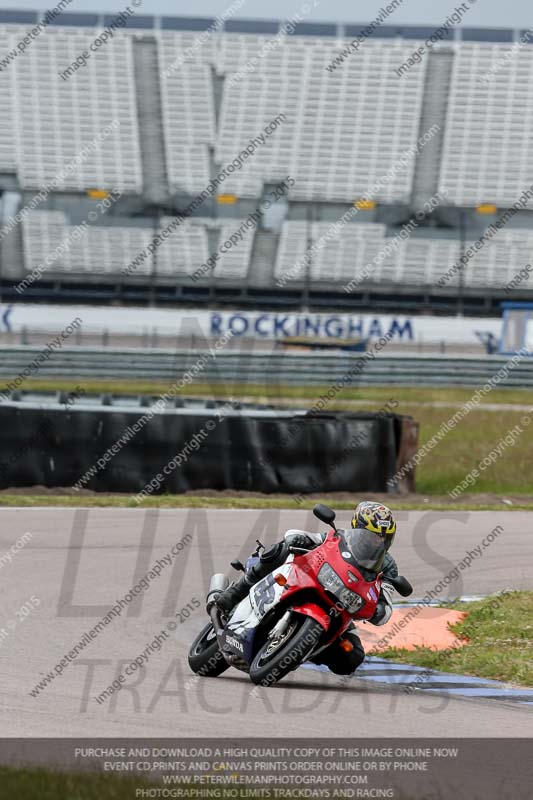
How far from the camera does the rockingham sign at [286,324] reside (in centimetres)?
3431

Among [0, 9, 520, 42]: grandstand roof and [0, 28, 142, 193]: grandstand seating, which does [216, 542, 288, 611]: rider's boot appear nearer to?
[0, 28, 142, 193]: grandstand seating

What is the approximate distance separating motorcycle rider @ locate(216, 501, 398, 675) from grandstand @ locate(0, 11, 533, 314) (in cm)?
3321

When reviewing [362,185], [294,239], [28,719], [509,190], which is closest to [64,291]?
[294,239]

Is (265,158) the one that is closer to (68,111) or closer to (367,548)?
(68,111)

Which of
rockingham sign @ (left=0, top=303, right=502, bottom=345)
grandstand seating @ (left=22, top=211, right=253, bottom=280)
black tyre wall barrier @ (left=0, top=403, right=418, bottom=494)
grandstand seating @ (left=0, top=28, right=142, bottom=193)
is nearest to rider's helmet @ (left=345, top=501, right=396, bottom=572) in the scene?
black tyre wall barrier @ (left=0, top=403, right=418, bottom=494)

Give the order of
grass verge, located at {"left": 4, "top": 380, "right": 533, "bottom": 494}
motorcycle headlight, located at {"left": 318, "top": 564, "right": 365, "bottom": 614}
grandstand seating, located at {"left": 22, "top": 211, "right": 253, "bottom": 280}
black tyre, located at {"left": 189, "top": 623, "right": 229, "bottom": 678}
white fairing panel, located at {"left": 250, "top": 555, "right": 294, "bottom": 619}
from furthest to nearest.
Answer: grandstand seating, located at {"left": 22, "top": 211, "right": 253, "bottom": 280} < grass verge, located at {"left": 4, "top": 380, "right": 533, "bottom": 494} < black tyre, located at {"left": 189, "top": 623, "right": 229, "bottom": 678} < white fairing panel, located at {"left": 250, "top": 555, "right": 294, "bottom": 619} < motorcycle headlight, located at {"left": 318, "top": 564, "right": 365, "bottom": 614}

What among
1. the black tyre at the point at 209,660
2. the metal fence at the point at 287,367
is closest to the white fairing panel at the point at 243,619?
the black tyre at the point at 209,660

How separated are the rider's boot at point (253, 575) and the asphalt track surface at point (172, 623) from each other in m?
0.46

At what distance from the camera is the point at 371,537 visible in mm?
6938

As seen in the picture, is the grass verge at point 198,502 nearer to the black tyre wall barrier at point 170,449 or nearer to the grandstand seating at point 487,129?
the black tyre wall barrier at point 170,449

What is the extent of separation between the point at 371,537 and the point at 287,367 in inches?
758

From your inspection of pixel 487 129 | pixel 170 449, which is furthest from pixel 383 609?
pixel 487 129

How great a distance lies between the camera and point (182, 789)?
4.77 meters

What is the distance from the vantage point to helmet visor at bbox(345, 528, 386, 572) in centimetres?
693
